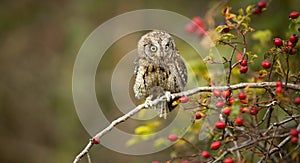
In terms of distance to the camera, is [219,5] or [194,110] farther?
[219,5]

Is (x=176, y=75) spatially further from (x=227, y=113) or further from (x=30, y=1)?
(x=30, y=1)

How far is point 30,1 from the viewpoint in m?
7.76

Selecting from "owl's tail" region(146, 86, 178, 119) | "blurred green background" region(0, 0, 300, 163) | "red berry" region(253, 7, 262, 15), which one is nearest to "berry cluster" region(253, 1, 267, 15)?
"red berry" region(253, 7, 262, 15)

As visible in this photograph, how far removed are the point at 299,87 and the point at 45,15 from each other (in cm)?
619

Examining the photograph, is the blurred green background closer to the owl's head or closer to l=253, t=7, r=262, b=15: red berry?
the owl's head

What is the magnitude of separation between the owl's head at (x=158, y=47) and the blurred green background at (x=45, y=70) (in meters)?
3.41

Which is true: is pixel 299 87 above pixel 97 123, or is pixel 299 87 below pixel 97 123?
below

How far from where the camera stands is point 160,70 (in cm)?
340

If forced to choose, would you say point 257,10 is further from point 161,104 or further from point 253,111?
point 161,104

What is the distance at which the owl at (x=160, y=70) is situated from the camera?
3.33m

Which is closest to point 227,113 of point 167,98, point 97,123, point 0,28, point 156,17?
point 167,98

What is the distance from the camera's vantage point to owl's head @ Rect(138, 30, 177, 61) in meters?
3.32

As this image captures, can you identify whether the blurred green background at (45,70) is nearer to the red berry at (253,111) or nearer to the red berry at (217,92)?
the red berry at (217,92)

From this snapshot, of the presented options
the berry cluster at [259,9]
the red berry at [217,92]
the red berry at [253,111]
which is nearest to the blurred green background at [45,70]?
the berry cluster at [259,9]
